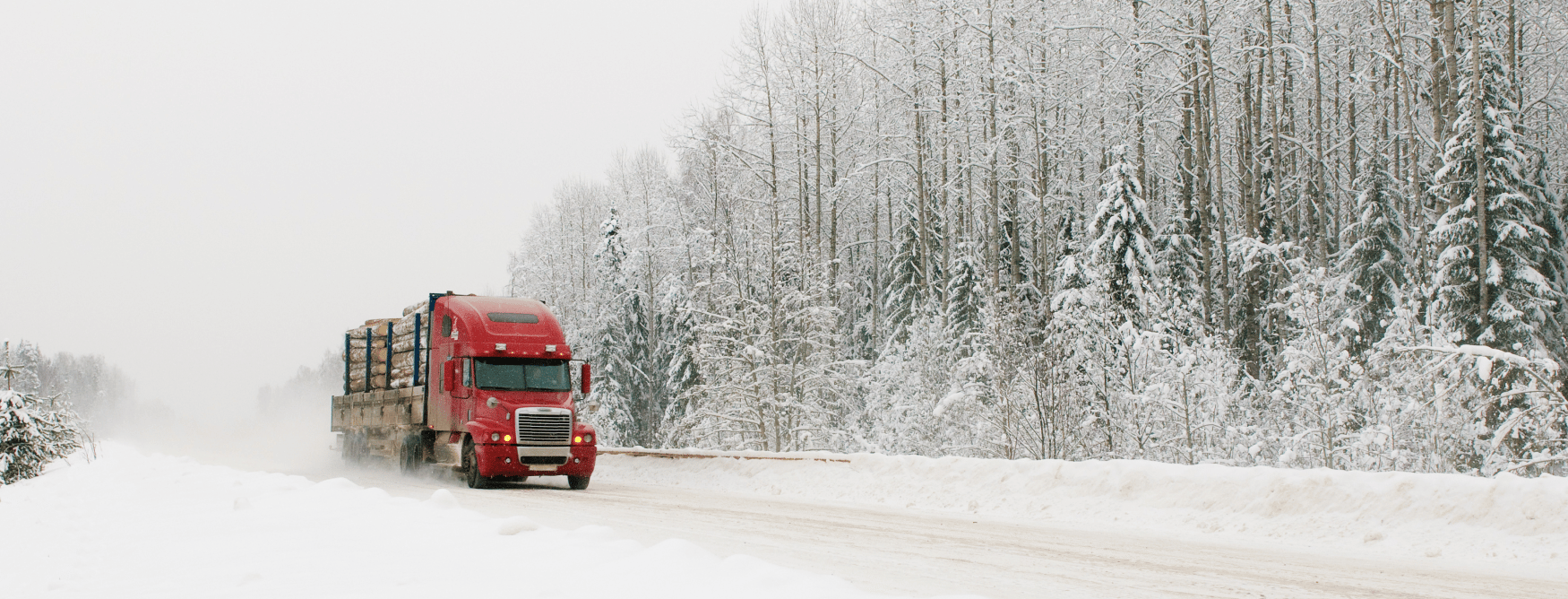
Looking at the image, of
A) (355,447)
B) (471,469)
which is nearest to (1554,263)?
(471,469)

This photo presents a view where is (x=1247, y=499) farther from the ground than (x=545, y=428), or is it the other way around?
(x=545, y=428)

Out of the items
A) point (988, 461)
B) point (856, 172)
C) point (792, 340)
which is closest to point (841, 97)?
point (856, 172)

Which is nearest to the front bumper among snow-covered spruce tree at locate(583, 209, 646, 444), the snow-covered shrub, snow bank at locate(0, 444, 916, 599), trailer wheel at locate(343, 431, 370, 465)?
snow bank at locate(0, 444, 916, 599)

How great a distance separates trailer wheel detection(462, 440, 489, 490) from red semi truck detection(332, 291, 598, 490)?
2 centimetres

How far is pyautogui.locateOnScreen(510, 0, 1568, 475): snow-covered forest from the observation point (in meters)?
16.8

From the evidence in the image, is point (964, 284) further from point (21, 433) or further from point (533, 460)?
point (21, 433)

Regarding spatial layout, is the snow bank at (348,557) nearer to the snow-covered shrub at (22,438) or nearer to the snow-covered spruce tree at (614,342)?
the snow-covered shrub at (22,438)

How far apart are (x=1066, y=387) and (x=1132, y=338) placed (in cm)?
291

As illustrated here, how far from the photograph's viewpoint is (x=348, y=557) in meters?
7.05

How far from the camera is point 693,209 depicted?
53219mm

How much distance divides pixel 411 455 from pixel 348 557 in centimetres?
1445

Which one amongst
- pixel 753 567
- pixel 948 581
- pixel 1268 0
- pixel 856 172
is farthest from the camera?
pixel 856 172

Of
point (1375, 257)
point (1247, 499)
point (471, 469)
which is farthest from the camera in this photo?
point (1375, 257)

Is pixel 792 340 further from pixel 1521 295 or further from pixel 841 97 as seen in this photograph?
pixel 1521 295
